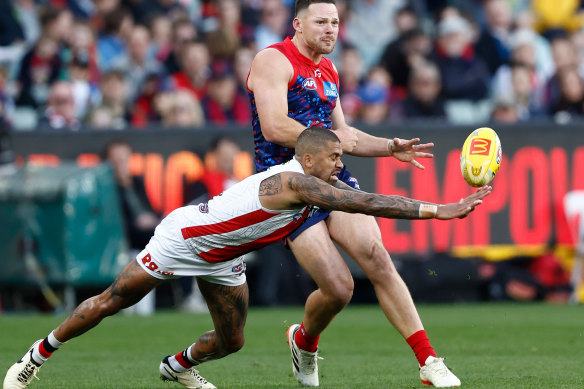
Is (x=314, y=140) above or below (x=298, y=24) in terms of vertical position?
below

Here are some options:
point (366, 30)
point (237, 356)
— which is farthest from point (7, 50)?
point (237, 356)

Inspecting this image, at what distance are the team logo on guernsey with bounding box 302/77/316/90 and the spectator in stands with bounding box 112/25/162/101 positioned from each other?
8360mm

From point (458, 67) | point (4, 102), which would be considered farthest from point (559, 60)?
point (4, 102)

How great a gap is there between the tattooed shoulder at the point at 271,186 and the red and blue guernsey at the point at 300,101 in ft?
2.62

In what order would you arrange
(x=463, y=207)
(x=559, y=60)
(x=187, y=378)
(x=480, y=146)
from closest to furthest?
(x=463, y=207) → (x=480, y=146) → (x=187, y=378) → (x=559, y=60)

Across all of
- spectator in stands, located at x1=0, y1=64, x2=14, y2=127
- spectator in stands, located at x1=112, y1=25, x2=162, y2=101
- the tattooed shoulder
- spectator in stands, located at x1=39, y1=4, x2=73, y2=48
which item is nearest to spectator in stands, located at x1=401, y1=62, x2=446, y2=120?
spectator in stands, located at x1=112, y1=25, x2=162, y2=101

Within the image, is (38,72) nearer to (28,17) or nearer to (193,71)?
(28,17)

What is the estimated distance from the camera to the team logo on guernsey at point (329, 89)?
7562mm

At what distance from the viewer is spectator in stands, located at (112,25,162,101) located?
15570mm

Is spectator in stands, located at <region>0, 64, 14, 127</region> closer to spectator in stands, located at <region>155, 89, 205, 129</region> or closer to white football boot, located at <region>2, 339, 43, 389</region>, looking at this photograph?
spectator in stands, located at <region>155, 89, 205, 129</region>

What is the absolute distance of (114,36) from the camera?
53.6ft

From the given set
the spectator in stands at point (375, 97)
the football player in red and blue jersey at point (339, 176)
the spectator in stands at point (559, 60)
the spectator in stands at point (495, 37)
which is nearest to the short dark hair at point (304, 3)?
the football player in red and blue jersey at point (339, 176)

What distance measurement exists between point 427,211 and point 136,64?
33.7ft

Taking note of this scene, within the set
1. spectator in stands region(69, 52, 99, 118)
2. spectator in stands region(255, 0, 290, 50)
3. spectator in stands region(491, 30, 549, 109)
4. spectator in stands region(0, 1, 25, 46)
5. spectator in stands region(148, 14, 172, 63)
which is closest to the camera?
spectator in stands region(69, 52, 99, 118)
